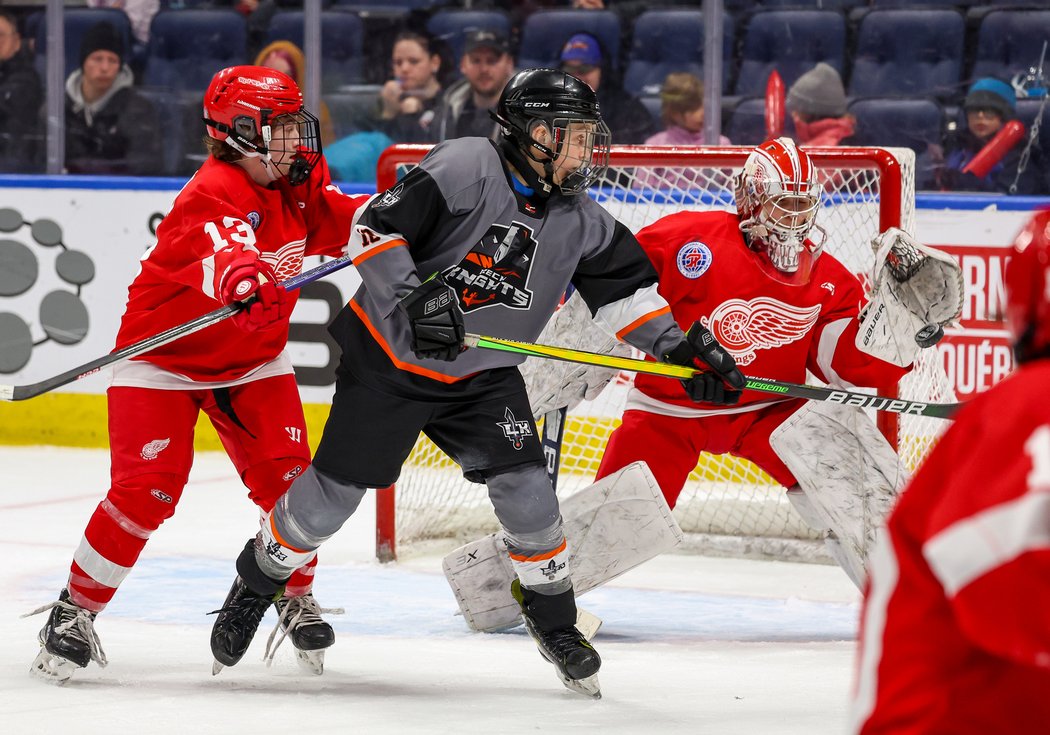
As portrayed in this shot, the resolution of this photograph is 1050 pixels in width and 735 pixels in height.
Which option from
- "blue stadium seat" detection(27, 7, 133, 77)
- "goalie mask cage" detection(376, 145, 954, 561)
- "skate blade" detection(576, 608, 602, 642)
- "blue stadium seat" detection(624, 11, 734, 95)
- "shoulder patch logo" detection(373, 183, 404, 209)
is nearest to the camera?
"shoulder patch logo" detection(373, 183, 404, 209)

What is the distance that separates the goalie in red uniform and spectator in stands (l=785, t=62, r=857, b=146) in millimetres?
1753

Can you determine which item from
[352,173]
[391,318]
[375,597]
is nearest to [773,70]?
[352,173]

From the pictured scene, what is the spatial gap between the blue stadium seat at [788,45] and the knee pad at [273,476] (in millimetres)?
2545

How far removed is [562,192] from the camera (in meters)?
2.60

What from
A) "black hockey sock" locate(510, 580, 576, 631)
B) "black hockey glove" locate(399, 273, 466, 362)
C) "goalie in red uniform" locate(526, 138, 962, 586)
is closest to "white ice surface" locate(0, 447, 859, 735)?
"black hockey sock" locate(510, 580, 576, 631)

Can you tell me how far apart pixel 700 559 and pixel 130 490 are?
6.18 ft

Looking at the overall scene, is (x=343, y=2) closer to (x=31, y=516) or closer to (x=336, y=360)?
(x=336, y=360)

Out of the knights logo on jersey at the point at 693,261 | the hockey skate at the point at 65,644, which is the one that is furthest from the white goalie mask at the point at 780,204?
the hockey skate at the point at 65,644

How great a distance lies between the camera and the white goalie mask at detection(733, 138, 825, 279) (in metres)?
2.99

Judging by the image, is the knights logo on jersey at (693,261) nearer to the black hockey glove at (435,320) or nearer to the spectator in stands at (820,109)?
the black hockey glove at (435,320)

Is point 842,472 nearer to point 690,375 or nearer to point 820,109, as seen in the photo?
point 690,375

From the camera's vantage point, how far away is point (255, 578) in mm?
2715

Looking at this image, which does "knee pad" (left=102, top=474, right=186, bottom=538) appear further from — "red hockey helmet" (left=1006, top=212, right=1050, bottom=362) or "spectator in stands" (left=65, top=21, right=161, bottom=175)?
"spectator in stands" (left=65, top=21, right=161, bottom=175)

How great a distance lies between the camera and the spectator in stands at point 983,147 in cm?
455
